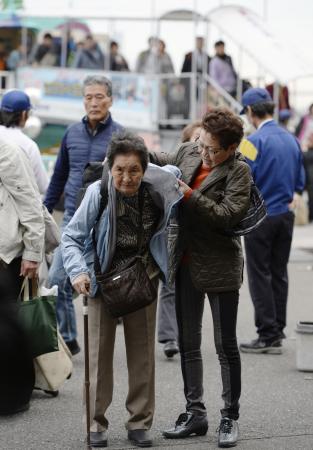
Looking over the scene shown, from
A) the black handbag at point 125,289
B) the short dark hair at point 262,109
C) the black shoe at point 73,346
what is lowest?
the black shoe at point 73,346

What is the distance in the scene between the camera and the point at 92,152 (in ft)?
27.0

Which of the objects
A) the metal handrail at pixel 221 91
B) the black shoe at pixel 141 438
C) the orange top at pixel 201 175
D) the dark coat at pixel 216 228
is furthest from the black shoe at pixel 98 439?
the metal handrail at pixel 221 91

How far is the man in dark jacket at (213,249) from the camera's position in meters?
6.03

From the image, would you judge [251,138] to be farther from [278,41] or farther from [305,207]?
[278,41]

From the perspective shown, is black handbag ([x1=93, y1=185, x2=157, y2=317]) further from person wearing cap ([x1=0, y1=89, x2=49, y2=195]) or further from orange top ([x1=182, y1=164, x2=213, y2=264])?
person wearing cap ([x1=0, y1=89, x2=49, y2=195])

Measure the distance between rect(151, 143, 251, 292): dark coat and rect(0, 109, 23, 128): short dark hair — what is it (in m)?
2.09

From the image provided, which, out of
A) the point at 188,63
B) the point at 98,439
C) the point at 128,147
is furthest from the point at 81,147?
the point at 188,63

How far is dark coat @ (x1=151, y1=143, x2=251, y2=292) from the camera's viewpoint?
608cm

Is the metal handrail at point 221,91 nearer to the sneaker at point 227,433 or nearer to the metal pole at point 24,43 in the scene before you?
the metal pole at point 24,43

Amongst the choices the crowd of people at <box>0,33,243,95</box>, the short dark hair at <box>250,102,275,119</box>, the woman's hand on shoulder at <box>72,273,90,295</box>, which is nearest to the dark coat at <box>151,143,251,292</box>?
the woman's hand on shoulder at <box>72,273,90,295</box>

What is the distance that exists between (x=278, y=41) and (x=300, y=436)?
1757cm

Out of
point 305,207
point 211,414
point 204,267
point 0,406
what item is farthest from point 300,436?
point 305,207

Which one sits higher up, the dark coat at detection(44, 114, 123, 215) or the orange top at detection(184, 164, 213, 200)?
the orange top at detection(184, 164, 213, 200)

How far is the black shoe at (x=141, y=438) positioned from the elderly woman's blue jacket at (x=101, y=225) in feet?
2.66
